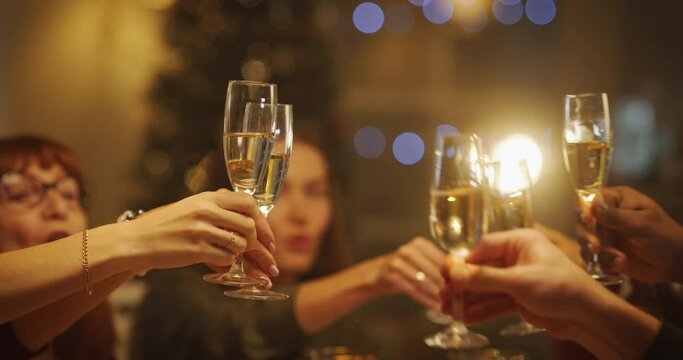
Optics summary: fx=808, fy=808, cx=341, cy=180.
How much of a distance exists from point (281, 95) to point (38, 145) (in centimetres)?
240

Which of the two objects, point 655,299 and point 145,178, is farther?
point 145,178

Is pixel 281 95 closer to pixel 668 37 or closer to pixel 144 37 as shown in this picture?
pixel 144 37

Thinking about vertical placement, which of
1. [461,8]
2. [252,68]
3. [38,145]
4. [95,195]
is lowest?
[95,195]

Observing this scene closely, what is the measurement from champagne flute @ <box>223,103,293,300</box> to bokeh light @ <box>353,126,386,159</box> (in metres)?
4.60

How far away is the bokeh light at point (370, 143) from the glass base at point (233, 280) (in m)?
4.67

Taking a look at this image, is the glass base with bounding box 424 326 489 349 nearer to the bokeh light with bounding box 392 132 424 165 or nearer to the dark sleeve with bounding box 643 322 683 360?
the dark sleeve with bounding box 643 322 683 360

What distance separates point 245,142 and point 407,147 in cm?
474

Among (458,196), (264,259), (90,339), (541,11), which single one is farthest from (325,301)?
(541,11)

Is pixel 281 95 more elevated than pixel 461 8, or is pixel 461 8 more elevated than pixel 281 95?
pixel 461 8

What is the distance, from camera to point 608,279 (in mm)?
1470

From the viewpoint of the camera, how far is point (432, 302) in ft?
5.66

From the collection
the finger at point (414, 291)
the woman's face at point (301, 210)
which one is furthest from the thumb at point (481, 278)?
the woman's face at point (301, 210)

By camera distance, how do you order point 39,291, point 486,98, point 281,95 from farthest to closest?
point 486,98, point 281,95, point 39,291

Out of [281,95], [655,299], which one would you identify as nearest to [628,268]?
[655,299]
